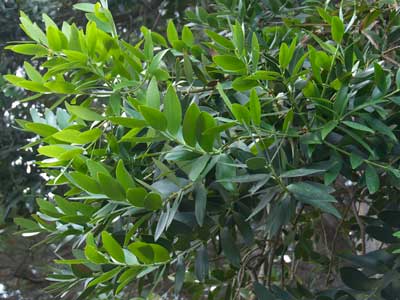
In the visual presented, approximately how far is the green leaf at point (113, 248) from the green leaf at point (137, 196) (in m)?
0.05

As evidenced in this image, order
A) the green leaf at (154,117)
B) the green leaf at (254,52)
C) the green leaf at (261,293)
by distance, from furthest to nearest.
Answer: the green leaf at (261,293) → the green leaf at (254,52) → the green leaf at (154,117)

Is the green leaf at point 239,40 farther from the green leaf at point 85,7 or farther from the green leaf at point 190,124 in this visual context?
the green leaf at point 85,7

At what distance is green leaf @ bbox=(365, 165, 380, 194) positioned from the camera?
2.50 feet

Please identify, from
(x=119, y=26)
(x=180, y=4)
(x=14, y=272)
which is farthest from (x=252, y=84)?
(x=14, y=272)

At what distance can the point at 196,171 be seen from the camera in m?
0.70

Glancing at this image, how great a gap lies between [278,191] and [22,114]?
5.16ft

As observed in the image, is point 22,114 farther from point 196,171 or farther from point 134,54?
point 196,171

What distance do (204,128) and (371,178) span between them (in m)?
0.22

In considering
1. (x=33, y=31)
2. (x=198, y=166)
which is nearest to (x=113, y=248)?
(x=198, y=166)

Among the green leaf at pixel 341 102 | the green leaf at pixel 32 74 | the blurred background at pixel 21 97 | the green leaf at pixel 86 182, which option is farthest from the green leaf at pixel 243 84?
the blurred background at pixel 21 97

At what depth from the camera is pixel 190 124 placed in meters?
0.69

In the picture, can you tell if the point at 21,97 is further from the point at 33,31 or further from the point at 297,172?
the point at 297,172

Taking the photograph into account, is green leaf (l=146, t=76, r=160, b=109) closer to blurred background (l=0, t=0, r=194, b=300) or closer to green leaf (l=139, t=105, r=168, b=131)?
green leaf (l=139, t=105, r=168, b=131)

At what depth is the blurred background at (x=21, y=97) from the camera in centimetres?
203
